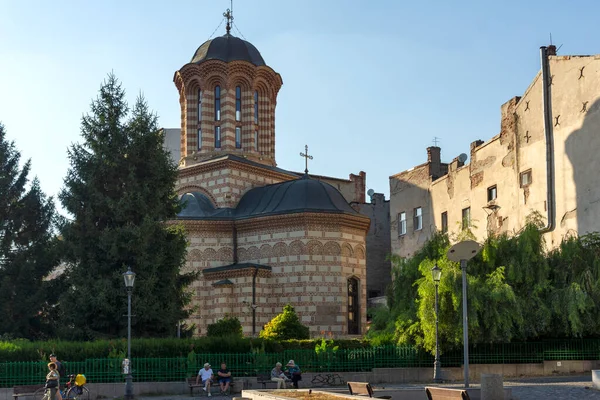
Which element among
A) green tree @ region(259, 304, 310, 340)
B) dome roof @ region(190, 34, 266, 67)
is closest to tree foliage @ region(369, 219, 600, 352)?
green tree @ region(259, 304, 310, 340)

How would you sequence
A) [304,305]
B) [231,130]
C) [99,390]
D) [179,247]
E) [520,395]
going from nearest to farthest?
[520,395]
[99,390]
[179,247]
[304,305]
[231,130]

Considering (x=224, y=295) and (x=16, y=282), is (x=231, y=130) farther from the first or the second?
(x=16, y=282)

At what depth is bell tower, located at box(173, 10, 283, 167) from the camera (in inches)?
1624

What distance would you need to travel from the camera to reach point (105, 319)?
26031mm

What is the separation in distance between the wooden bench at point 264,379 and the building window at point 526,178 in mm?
12740

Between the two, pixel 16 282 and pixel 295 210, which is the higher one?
pixel 295 210

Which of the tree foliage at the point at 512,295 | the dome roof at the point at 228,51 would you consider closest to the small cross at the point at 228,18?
the dome roof at the point at 228,51

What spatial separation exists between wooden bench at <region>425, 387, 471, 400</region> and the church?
20497mm

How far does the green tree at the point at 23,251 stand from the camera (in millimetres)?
28484

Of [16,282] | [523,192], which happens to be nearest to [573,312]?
[523,192]

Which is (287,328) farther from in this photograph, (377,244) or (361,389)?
(377,244)

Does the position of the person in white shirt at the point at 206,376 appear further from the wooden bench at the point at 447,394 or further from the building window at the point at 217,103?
the building window at the point at 217,103

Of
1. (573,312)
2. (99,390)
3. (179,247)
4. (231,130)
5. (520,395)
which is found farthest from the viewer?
(231,130)

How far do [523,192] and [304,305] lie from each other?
9952 mm
